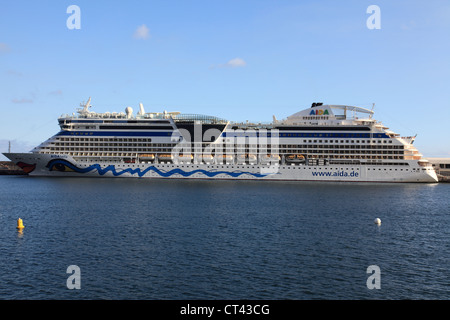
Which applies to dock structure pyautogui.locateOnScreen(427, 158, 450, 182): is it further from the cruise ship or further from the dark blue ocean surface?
the dark blue ocean surface

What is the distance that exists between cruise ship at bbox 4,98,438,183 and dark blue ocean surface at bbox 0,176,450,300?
34.0 meters

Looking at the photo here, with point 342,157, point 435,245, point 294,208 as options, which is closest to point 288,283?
point 435,245

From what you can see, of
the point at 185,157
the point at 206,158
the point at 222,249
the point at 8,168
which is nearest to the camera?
the point at 222,249

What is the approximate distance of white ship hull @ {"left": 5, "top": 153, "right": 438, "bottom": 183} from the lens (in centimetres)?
8412

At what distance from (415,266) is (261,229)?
517 inches

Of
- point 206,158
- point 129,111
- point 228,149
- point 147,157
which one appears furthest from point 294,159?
point 129,111

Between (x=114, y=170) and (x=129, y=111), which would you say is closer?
(x=114, y=170)

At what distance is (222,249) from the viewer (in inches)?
1094

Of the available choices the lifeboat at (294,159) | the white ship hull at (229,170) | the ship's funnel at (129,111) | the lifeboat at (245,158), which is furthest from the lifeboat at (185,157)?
the lifeboat at (294,159)

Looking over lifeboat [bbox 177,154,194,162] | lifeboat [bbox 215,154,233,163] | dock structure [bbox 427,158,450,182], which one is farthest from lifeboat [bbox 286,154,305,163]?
dock structure [bbox 427,158,450,182]

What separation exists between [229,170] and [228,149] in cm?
747

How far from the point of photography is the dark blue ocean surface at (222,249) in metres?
20.5

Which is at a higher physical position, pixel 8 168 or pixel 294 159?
pixel 294 159

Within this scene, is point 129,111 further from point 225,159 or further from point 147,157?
point 225,159
